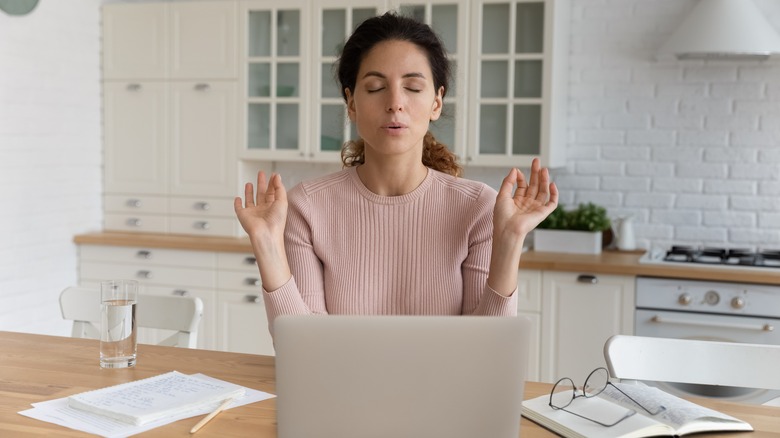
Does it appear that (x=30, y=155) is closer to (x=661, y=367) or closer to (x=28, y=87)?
(x=28, y=87)

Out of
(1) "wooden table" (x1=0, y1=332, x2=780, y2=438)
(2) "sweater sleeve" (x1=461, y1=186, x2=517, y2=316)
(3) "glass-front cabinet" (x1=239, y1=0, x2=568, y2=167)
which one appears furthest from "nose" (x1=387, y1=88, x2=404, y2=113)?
(3) "glass-front cabinet" (x1=239, y1=0, x2=568, y2=167)

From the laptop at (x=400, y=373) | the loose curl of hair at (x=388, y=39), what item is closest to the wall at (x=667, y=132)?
the loose curl of hair at (x=388, y=39)

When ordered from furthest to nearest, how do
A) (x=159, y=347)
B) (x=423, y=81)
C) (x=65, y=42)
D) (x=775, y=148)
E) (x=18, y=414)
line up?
1. (x=65, y=42)
2. (x=775, y=148)
3. (x=159, y=347)
4. (x=423, y=81)
5. (x=18, y=414)

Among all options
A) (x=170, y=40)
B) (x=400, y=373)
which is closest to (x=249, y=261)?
(x=170, y=40)

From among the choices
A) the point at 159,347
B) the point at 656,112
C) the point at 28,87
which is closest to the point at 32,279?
the point at 28,87

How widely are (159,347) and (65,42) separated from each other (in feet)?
8.55

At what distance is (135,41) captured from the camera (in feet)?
14.6

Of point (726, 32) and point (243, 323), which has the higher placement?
point (726, 32)

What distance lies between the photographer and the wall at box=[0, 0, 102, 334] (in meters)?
3.94

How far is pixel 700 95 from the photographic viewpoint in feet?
13.1

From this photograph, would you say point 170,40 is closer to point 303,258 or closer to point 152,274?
point 152,274

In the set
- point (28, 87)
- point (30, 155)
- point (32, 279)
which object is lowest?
point (32, 279)

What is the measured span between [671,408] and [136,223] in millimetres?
3470

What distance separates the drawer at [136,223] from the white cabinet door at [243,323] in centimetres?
58
